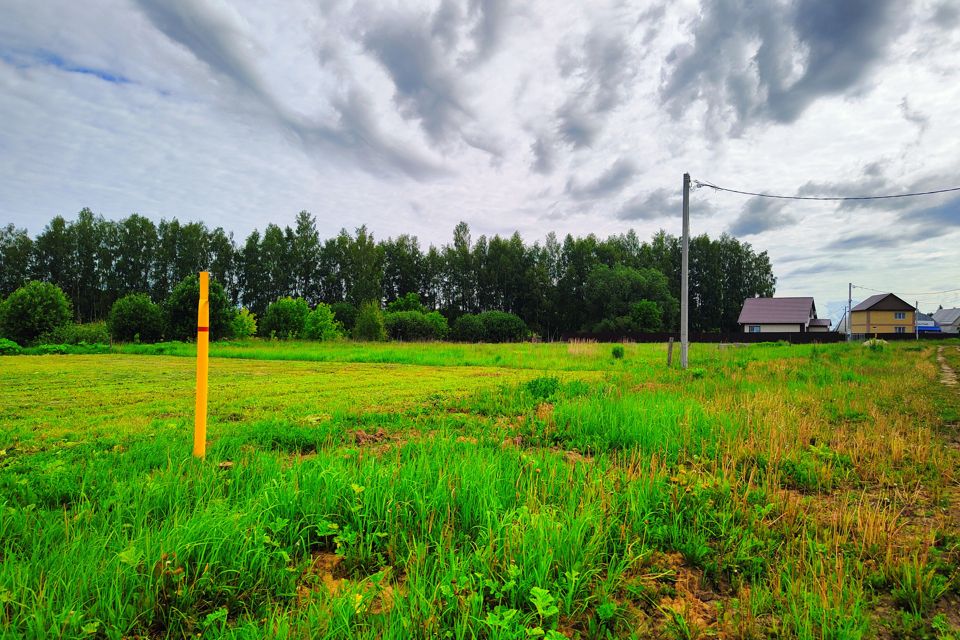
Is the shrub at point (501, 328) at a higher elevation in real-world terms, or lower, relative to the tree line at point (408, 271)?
lower

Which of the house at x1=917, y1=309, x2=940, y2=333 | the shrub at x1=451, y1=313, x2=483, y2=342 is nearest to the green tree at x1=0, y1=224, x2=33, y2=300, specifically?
the shrub at x1=451, y1=313, x2=483, y2=342

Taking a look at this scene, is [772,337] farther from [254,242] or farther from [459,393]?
[254,242]

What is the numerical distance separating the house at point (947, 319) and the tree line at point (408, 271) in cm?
3975

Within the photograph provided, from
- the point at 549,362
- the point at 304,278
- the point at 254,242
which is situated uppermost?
the point at 254,242

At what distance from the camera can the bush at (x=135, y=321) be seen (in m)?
38.3

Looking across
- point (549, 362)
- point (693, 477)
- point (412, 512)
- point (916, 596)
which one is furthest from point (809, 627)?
point (549, 362)

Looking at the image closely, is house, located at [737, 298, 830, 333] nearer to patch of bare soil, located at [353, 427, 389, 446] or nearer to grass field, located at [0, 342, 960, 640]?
grass field, located at [0, 342, 960, 640]

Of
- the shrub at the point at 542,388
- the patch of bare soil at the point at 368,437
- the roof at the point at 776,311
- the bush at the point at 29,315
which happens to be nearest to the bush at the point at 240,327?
the bush at the point at 29,315

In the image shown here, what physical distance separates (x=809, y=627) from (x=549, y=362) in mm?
16365

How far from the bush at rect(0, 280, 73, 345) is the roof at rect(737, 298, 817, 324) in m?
78.5

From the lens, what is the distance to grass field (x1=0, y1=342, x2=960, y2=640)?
1.93m

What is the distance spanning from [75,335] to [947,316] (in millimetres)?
141051

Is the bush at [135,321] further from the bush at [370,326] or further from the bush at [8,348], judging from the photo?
the bush at [370,326]

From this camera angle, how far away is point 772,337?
161 feet
